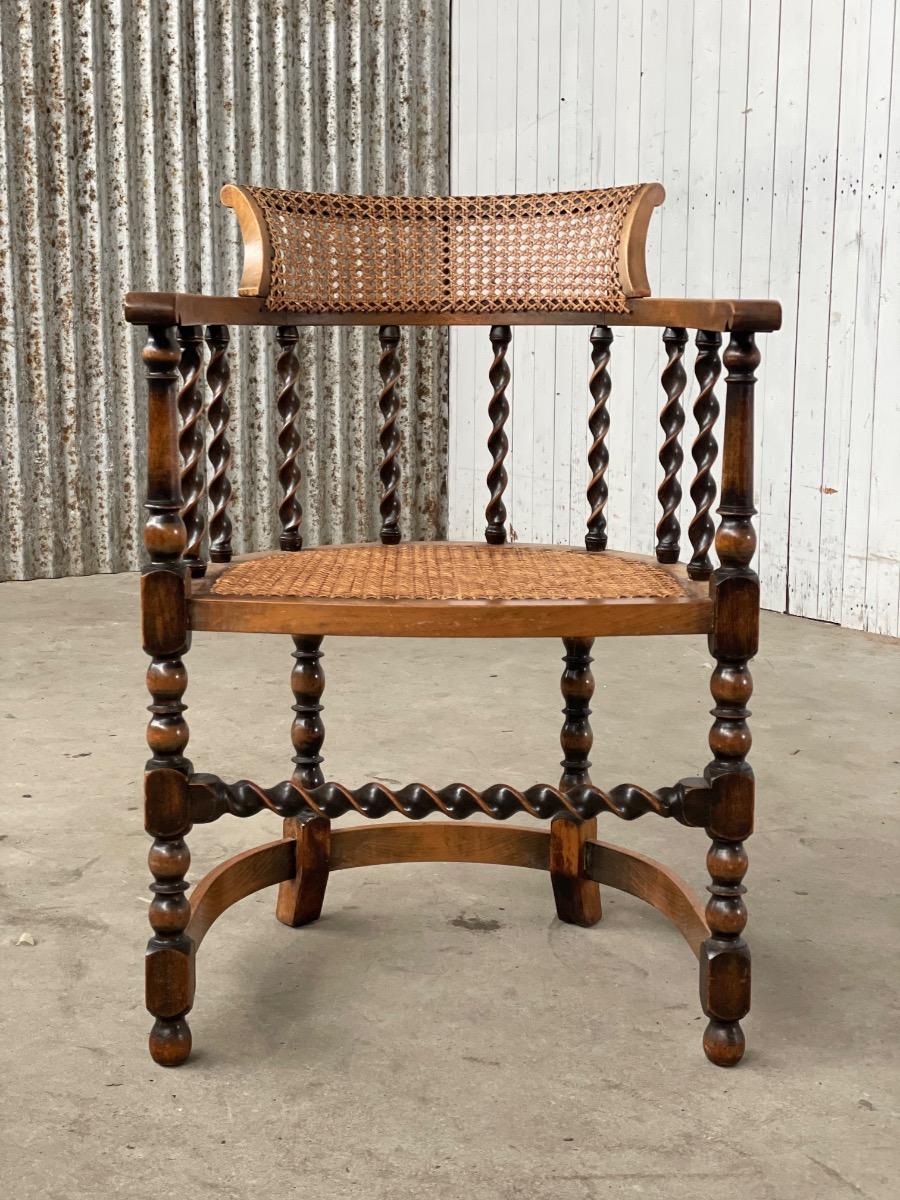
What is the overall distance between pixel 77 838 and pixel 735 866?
3.62 ft

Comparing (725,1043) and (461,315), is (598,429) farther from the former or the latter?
(725,1043)

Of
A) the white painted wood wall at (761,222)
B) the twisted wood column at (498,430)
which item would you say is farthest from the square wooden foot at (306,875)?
the white painted wood wall at (761,222)

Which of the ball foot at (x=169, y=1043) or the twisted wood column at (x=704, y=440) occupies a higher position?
the twisted wood column at (x=704, y=440)

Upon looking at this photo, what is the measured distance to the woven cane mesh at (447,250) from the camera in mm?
1862

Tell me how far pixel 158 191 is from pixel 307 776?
9.74 ft

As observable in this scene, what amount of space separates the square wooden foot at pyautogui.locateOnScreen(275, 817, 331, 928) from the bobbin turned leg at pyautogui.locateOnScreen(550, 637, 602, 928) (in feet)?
0.95

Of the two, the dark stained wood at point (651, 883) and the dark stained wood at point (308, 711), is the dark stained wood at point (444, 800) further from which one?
the dark stained wood at point (308, 711)

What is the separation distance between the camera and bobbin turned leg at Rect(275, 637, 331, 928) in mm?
1802

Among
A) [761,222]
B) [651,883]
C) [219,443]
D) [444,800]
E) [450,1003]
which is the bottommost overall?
[450,1003]

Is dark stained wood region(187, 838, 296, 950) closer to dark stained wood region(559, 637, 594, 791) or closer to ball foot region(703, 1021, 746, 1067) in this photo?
dark stained wood region(559, 637, 594, 791)

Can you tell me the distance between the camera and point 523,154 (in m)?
4.47

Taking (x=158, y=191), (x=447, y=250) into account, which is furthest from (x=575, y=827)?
(x=158, y=191)

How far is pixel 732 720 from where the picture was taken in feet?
4.84

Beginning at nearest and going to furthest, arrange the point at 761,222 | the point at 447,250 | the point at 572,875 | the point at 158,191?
the point at 572,875 < the point at 447,250 < the point at 761,222 < the point at 158,191
